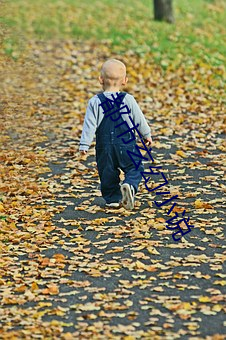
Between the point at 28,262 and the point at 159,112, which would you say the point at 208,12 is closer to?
the point at 159,112

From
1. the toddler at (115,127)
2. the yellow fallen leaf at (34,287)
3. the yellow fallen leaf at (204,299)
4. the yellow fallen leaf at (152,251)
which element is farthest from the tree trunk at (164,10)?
the yellow fallen leaf at (204,299)

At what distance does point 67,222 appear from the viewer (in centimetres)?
749

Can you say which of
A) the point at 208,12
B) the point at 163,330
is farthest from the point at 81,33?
the point at 163,330

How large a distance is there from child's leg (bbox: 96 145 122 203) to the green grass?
24.7ft

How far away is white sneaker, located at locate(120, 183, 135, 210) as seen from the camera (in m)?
7.42

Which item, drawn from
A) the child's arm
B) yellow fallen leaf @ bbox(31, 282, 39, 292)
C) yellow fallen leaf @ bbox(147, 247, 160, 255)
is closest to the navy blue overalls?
the child's arm

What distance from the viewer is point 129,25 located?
17844 millimetres

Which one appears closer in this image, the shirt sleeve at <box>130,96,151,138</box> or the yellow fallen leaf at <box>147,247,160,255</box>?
the yellow fallen leaf at <box>147,247,160,255</box>

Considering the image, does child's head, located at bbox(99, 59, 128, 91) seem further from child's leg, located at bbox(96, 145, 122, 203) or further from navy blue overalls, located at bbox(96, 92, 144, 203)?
child's leg, located at bbox(96, 145, 122, 203)

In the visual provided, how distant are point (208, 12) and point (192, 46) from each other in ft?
17.4

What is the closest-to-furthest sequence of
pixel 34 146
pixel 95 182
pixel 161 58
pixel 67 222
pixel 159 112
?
pixel 67 222
pixel 95 182
pixel 34 146
pixel 159 112
pixel 161 58

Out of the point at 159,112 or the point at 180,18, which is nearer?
the point at 159,112

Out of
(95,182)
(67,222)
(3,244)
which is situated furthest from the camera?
(95,182)

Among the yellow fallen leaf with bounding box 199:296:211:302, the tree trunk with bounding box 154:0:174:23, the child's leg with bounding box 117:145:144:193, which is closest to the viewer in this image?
the yellow fallen leaf with bounding box 199:296:211:302
